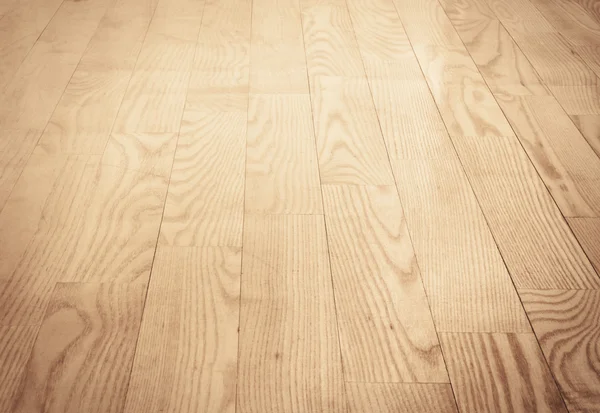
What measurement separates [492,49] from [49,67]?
1.42 m

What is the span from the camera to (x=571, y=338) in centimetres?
105

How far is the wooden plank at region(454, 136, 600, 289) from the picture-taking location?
3.84ft

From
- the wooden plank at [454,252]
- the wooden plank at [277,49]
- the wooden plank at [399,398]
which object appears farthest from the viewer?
the wooden plank at [277,49]

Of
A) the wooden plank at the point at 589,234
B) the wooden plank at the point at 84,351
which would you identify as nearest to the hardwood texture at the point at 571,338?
the wooden plank at the point at 589,234

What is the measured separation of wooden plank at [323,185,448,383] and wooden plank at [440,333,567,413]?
31 mm

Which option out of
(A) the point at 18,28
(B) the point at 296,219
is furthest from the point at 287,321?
(A) the point at 18,28

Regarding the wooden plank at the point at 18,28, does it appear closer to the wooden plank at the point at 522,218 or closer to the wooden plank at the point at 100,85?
the wooden plank at the point at 100,85

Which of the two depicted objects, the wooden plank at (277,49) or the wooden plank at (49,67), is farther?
the wooden plank at (277,49)

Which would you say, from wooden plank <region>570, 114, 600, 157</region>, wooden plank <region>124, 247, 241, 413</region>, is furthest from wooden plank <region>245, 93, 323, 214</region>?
wooden plank <region>570, 114, 600, 157</region>

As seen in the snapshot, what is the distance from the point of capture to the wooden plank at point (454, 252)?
1087 mm

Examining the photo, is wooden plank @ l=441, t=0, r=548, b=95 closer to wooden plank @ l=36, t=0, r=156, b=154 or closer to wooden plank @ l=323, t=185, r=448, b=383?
wooden plank @ l=323, t=185, r=448, b=383

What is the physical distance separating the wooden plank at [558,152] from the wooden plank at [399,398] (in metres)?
0.59

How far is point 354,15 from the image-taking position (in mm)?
2219

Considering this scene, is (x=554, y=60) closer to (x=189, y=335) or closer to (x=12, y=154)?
(x=189, y=335)
